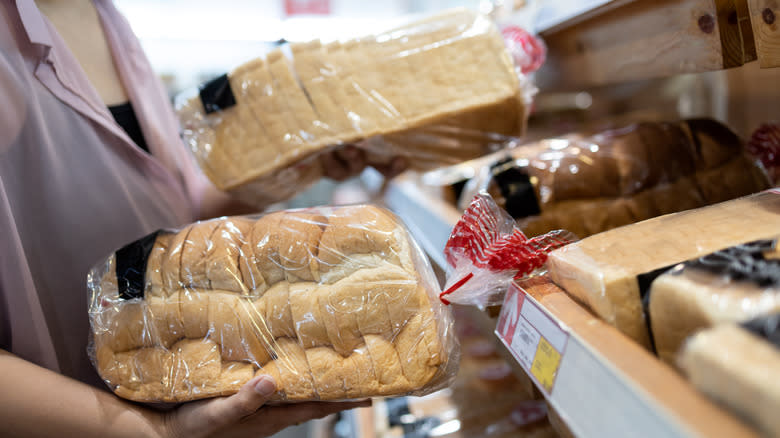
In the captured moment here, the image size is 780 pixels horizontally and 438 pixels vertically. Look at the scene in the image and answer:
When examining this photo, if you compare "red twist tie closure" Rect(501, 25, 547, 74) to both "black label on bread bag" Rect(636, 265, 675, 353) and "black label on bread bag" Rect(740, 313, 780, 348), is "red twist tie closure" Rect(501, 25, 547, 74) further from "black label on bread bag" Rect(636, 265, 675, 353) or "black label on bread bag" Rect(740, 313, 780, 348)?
"black label on bread bag" Rect(740, 313, 780, 348)

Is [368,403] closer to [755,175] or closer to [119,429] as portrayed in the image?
[119,429]

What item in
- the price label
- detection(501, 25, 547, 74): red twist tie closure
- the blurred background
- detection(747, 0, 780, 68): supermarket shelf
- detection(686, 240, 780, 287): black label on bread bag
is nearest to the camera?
detection(686, 240, 780, 287): black label on bread bag

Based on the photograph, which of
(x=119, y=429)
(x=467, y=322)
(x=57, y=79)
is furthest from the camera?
(x=467, y=322)

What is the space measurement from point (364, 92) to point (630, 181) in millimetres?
651

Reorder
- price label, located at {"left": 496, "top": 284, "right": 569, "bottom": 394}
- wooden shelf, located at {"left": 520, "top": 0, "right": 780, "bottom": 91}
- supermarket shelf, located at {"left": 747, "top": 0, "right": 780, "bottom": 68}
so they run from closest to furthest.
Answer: price label, located at {"left": 496, "top": 284, "right": 569, "bottom": 394}, supermarket shelf, located at {"left": 747, "top": 0, "right": 780, "bottom": 68}, wooden shelf, located at {"left": 520, "top": 0, "right": 780, "bottom": 91}

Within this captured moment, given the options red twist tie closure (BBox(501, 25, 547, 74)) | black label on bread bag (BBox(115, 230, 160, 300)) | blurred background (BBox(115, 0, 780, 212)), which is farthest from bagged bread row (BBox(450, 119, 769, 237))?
black label on bread bag (BBox(115, 230, 160, 300))

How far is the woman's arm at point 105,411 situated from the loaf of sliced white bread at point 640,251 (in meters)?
0.46

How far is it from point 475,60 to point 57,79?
35.7 inches

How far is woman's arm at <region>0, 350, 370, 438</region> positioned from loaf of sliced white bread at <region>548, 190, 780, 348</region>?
0.46m

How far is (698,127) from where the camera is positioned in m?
1.12

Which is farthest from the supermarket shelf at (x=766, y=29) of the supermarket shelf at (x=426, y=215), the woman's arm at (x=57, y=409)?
the woman's arm at (x=57, y=409)

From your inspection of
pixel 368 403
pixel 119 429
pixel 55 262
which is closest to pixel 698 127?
pixel 368 403

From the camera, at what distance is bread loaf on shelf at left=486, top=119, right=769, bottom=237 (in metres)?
1.07

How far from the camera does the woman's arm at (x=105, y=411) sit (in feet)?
2.42
